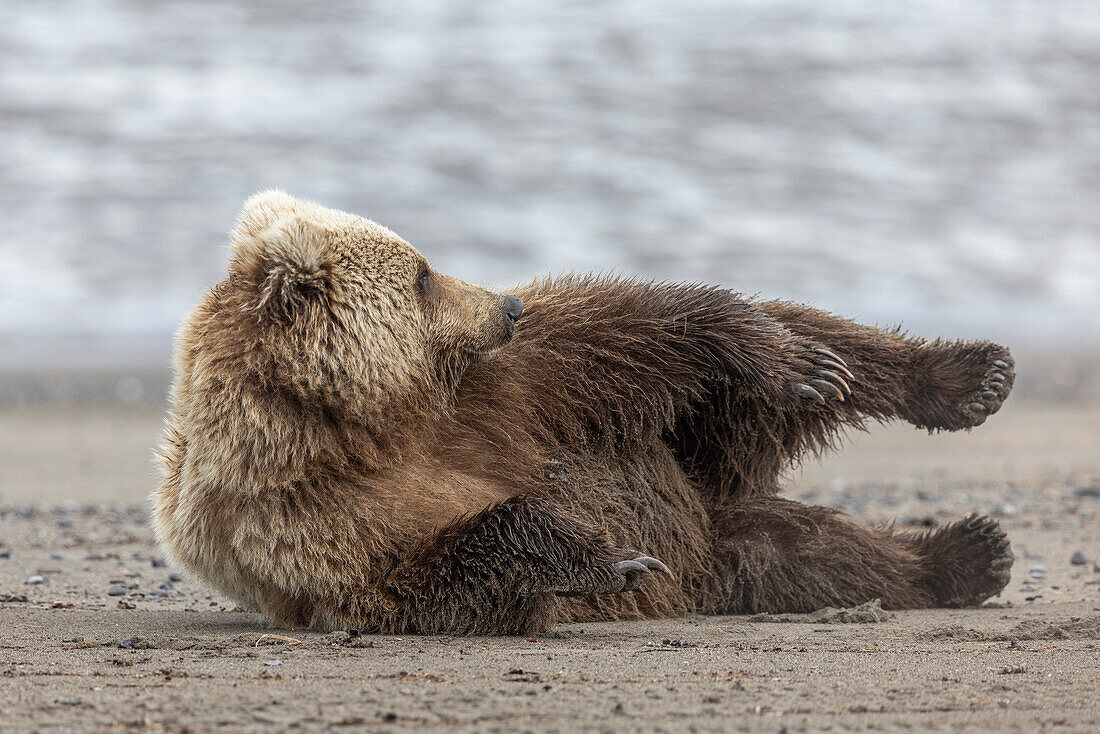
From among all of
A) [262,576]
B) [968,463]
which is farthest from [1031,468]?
[262,576]

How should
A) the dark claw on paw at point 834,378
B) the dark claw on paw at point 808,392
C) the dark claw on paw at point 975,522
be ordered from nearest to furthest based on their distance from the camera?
the dark claw on paw at point 808,392, the dark claw on paw at point 834,378, the dark claw on paw at point 975,522

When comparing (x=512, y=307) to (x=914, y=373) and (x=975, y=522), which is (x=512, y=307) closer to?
(x=914, y=373)

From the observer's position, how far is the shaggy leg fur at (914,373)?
523cm

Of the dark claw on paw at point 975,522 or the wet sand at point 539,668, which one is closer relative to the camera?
the wet sand at point 539,668

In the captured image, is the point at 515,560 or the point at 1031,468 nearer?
the point at 515,560

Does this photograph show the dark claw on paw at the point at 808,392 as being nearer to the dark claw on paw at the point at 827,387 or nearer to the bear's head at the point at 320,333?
the dark claw on paw at the point at 827,387

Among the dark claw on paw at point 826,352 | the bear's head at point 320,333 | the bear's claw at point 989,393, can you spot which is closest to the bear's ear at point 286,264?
the bear's head at point 320,333

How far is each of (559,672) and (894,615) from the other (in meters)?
2.07

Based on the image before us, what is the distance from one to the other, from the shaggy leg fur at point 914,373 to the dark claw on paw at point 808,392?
1.62ft

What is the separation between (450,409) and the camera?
4.45 meters

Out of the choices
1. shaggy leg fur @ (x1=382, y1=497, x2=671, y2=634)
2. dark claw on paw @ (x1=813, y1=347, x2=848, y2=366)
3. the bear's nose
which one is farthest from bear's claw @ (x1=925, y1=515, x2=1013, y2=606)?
the bear's nose

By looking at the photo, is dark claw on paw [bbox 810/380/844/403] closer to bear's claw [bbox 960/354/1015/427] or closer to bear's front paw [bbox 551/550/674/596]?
bear's claw [bbox 960/354/1015/427]

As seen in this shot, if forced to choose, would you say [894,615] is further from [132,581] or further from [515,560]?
[132,581]

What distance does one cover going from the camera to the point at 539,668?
336 cm
